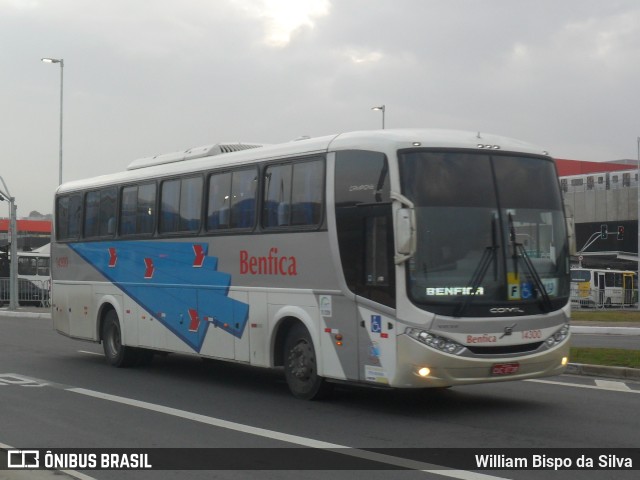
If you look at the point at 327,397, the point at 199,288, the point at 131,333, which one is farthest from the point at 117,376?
the point at 327,397

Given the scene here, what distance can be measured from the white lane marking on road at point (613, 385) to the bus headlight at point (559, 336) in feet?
7.96

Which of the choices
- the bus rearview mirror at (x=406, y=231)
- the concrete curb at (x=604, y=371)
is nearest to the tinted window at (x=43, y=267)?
the concrete curb at (x=604, y=371)

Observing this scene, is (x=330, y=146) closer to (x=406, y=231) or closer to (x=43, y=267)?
(x=406, y=231)

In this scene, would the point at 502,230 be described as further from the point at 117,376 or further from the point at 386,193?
the point at 117,376

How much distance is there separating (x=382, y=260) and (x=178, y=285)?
5.30 m

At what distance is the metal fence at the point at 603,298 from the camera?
5138cm

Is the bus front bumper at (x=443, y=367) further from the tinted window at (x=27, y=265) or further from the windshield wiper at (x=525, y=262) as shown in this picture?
the tinted window at (x=27, y=265)

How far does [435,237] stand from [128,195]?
315 inches

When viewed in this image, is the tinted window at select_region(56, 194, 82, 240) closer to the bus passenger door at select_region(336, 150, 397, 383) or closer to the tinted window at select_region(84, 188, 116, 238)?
the tinted window at select_region(84, 188, 116, 238)

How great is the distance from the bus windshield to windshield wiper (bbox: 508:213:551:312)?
0.01 metres

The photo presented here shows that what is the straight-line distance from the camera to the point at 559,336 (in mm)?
11570

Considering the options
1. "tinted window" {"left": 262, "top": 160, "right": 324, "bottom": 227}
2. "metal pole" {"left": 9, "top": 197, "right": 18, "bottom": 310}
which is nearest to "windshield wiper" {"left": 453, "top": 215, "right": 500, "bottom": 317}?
"tinted window" {"left": 262, "top": 160, "right": 324, "bottom": 227}

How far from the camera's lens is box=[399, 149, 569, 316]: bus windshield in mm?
10875

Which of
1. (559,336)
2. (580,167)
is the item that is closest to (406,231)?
(559,336)
